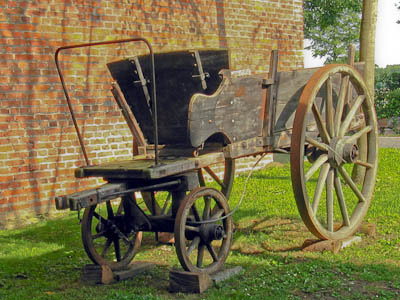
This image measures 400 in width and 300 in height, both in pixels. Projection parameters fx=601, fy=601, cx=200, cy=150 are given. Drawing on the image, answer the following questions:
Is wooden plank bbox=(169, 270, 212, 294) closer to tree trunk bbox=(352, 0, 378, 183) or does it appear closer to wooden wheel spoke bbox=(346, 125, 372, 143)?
wooden wheel spoke bbox=(346, 125, 372, 143)

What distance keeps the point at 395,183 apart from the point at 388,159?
2.91 meters

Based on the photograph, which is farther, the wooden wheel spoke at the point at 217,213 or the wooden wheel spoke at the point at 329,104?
the wooden wheel spoke at the point at 329,104

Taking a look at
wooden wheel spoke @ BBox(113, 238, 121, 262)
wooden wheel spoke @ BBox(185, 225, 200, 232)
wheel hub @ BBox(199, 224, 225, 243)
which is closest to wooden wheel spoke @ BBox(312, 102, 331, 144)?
wheel hub @ BBox(199, 224, 225, 243)

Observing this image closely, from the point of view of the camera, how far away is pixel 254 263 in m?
5.48

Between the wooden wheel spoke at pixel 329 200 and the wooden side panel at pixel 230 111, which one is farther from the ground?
the wooden side panel at pixel 230 111

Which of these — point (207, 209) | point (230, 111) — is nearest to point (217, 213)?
point (207, 209)

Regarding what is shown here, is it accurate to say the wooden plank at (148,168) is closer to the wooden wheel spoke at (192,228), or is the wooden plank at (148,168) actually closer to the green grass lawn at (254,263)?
the wooden wheel spoke at (192,228)

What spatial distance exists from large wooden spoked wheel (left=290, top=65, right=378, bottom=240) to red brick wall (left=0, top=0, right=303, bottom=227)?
11.9 ft

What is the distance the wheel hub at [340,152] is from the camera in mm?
5664

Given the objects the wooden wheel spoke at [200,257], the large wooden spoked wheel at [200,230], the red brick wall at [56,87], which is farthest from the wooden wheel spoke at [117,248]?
the red brick wall at [56,87]

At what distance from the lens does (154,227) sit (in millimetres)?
5023

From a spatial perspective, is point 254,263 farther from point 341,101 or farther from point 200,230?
point 341,101

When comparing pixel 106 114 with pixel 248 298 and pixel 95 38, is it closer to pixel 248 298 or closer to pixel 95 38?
pixel 95 38

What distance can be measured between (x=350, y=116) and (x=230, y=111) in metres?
1.51
